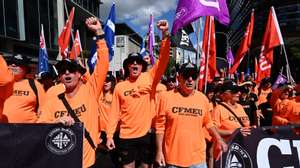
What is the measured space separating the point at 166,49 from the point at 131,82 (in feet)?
2.52

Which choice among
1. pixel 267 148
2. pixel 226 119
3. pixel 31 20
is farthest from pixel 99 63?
pixel 31 20

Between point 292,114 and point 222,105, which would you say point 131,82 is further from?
point 292,114

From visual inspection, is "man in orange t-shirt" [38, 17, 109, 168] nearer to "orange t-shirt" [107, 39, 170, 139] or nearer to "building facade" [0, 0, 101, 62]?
"orange t-shirt" [107, 39, 170, 139]

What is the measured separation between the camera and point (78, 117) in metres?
3.60

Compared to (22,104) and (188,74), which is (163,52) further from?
(22,104)

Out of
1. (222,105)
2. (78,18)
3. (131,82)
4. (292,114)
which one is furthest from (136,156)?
(78,18)

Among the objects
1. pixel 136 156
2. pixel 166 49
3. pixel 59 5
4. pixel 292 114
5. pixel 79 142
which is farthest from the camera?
pixel 59 5

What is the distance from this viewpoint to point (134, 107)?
485 cm

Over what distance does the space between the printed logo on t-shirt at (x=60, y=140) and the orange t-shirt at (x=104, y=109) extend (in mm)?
2441

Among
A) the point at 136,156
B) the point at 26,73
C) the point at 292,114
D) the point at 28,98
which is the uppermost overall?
the point at 26,73

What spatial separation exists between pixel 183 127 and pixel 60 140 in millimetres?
1304

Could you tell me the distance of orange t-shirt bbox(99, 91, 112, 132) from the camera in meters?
6.06

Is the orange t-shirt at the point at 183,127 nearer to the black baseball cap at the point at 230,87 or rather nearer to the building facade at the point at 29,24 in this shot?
the black baseball cap at the point at 230,87

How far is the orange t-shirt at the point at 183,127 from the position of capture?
4.04 meters
